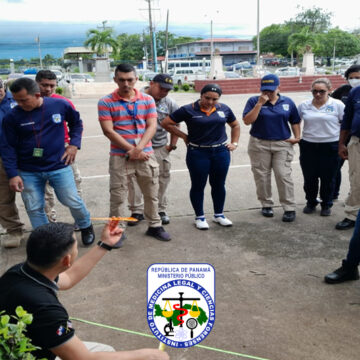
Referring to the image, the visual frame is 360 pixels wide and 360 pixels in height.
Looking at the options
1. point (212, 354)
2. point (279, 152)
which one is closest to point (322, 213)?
point (279, 152)

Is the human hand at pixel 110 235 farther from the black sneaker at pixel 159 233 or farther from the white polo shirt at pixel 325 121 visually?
the white polo shirt at pixel 325 121

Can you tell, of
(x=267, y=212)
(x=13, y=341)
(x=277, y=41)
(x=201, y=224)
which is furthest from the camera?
(x=277, y=41)

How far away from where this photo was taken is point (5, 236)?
15.7ft

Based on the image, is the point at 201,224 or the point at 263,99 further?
the point at 201,224

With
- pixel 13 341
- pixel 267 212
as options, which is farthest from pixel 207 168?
pixel 13 341

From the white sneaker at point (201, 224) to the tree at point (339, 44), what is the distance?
74.9m

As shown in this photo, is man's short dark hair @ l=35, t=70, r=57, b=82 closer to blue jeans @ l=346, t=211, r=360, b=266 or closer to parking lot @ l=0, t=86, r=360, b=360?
parking lot @ l=0, t=86, r=360, b=360

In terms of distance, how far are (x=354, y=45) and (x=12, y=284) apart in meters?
81.1

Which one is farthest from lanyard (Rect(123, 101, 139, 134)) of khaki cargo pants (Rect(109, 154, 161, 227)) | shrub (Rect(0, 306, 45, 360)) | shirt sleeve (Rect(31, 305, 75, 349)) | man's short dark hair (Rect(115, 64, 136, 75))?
shrub (Rect(0, 306, 45, 360))

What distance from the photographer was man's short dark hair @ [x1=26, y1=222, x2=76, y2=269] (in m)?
2.01

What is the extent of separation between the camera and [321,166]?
5.32 meters

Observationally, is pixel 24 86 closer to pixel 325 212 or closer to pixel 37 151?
pixel 37 151

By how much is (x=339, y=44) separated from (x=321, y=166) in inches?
3030

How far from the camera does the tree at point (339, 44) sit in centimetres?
7305
